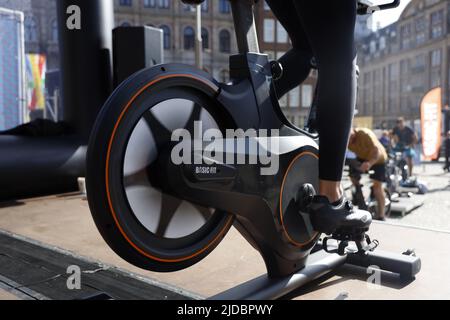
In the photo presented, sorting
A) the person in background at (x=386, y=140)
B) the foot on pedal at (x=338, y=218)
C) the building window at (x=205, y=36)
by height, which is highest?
the building window at (x=205, y=36)

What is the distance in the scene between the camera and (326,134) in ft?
5.68

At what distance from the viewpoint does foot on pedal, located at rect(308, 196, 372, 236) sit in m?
1.75

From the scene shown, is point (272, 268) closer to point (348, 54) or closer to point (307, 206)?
point (307, 206)

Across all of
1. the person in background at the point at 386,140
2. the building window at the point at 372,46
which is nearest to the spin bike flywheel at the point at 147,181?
the person in background at the point at 386,140

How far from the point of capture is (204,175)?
151 centimetres

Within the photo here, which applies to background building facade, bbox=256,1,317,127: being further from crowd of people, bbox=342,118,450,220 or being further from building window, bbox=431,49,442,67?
crowd of people, bbox=342,118,450,220

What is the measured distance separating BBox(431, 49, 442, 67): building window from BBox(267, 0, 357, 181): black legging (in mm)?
43849

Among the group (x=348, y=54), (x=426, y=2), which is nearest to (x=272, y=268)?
(x=348, y=54)

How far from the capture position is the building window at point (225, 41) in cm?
3388

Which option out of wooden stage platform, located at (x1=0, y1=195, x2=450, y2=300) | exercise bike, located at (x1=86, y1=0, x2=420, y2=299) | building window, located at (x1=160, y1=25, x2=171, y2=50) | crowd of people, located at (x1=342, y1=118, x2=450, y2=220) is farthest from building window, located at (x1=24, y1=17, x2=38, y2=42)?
exercise bike, located at (x1=86, y1=0, x2=420, y2=299)

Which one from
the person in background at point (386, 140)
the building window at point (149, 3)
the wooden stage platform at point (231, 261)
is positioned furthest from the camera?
the building window at point (149, 3)

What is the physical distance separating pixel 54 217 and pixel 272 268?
7.44 ft

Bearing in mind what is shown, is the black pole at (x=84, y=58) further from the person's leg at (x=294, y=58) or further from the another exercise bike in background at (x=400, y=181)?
the another exercise bike in background at (x=400, y=181)

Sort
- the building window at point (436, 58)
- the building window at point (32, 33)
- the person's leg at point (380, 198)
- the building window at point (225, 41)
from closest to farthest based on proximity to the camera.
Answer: the person's leg at point (380, 198) < the building window at point (32, 33) < the building window at point (225, 41) < the building window at point (436, 58)
